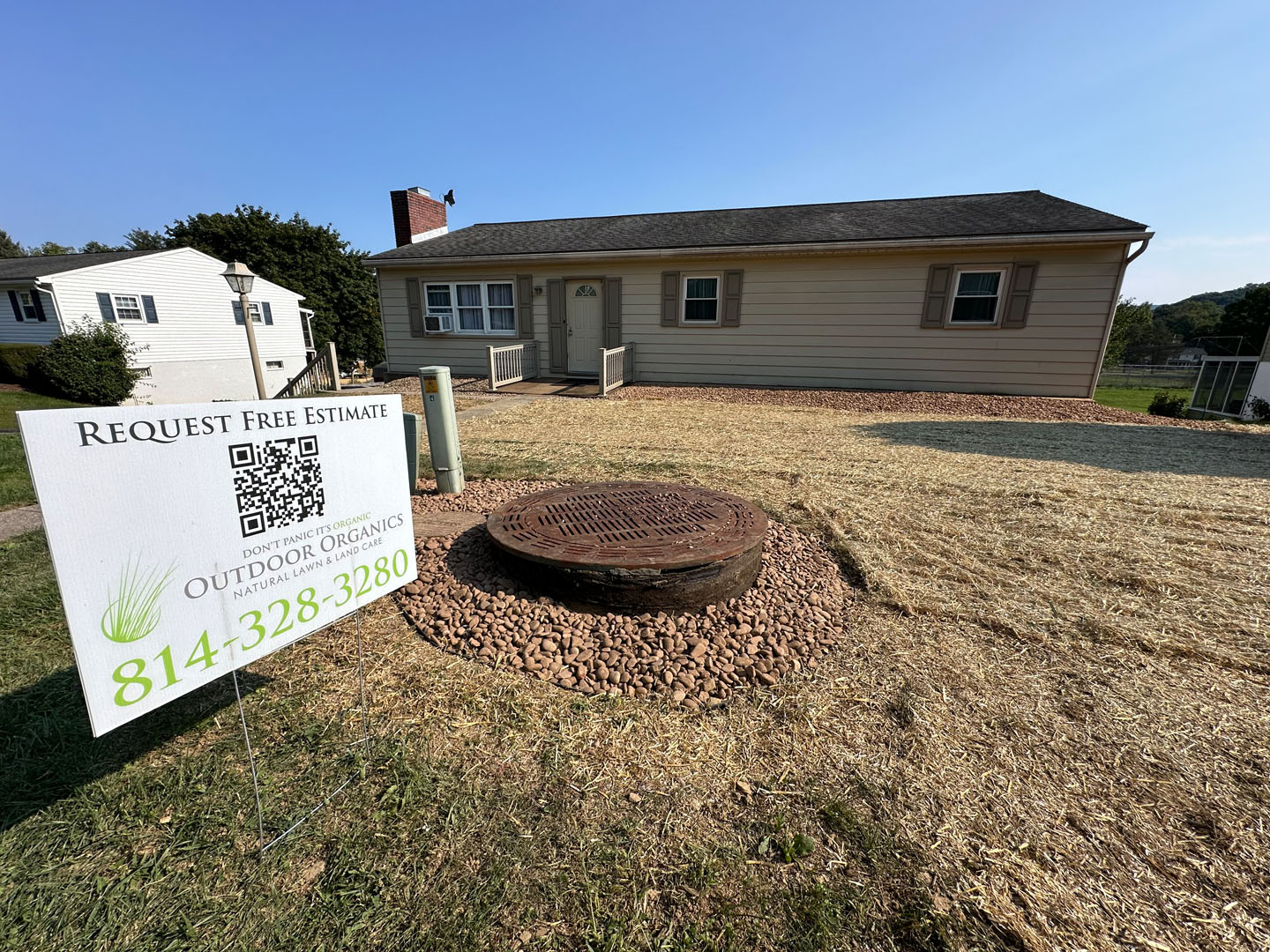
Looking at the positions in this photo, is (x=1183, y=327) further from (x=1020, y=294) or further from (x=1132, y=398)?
(x=1020, y=294)

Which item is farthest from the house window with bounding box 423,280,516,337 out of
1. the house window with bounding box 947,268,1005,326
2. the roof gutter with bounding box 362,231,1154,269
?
the house window with bounding box 947,268,1005,326

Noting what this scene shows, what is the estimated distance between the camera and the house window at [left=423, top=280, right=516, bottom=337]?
1231 cm

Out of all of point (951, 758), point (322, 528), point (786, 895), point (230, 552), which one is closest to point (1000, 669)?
point (951, 758)

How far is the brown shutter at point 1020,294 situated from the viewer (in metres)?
9.41

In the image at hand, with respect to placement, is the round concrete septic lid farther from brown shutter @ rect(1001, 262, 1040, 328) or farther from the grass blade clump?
brown shutter @ rect(1001, 262, 1040, 328)

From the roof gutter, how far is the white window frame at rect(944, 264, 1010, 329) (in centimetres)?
46

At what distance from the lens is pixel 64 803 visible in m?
1.74

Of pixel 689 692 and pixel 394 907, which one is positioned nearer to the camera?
pixel 394 907

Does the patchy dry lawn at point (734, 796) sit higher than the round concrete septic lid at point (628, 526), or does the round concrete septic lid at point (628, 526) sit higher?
the round concrete septic lid at point (628, 526)

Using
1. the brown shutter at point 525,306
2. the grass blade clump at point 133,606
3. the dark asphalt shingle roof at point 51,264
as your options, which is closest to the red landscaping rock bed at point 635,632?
the grass blade clump at point 133,606

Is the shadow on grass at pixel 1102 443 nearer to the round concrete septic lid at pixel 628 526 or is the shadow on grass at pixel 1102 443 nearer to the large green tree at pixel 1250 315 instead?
the round concrete septic lid at pixel 628 526

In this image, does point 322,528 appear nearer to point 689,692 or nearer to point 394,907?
point 394,907

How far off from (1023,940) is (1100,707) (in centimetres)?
128

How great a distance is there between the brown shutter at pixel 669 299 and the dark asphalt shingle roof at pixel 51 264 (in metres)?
20.5
